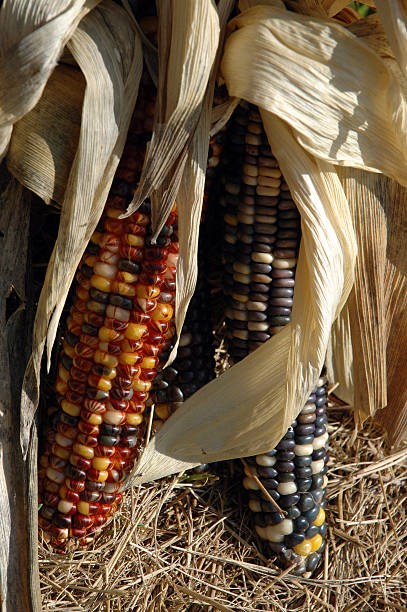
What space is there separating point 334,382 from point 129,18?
0.74m

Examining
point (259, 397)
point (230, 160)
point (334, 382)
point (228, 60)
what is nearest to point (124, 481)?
point (259, 397)

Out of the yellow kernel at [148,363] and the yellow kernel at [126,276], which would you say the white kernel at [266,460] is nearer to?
the yellow kernel at [148,363]

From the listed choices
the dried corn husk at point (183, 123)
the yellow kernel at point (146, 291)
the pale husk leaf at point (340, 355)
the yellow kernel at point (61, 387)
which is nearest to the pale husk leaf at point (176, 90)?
the dried corn husk at point (183, 123)

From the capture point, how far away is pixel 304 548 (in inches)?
46.0

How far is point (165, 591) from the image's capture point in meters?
1.11

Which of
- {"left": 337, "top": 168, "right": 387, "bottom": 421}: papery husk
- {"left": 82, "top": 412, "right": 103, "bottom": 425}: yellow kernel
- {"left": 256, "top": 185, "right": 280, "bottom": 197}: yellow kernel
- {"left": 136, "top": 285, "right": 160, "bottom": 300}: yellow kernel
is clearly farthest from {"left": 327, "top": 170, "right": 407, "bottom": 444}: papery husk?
{"left": 82, "top": 412, "right": 103, "bottom": 425}: yellow kernel

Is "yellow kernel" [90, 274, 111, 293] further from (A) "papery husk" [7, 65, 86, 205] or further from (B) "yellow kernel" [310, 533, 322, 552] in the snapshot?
(B) "yellow kernel" [310, 533, 322, 552]

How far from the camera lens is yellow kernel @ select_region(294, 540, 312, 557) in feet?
3.83

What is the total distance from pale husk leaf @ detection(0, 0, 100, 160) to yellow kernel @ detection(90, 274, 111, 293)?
0.26 metres

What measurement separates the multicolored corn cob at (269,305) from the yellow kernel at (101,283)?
218mm

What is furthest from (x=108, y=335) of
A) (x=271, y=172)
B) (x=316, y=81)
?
(x=316, y=81)

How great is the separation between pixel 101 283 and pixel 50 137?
0.69 ft

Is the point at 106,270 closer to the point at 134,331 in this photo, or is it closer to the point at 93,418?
the point at 134,331

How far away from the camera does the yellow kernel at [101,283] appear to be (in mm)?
946
